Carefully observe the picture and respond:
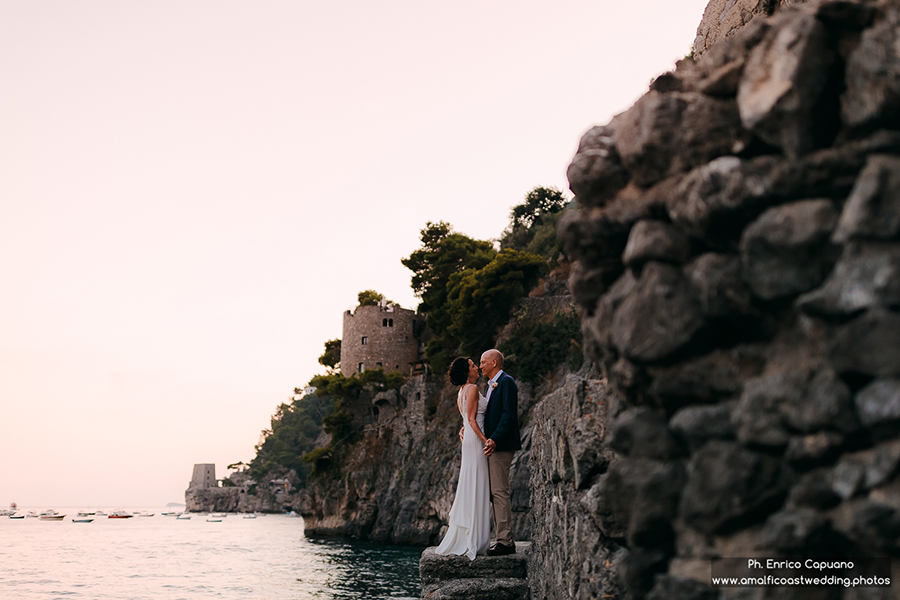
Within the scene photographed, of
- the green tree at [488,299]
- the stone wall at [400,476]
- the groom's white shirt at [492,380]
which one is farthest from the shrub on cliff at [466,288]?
the groom's white shirt at [492,380]

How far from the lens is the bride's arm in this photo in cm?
559

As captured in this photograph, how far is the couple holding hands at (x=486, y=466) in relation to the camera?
5523mm

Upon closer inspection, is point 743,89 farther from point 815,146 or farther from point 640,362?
point 640,362

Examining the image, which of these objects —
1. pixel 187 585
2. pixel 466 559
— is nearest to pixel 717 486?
pixel 466 559

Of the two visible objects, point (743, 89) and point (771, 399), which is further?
point (743, 89)

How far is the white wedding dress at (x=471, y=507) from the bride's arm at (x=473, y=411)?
0.05 metres

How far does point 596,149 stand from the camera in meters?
2.32

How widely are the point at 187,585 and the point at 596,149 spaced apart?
46.6 ft

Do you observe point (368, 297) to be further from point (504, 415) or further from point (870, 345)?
point (870, 345)

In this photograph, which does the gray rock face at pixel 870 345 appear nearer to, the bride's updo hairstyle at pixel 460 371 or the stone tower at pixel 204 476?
the bride's updo hairstyle at pixel 460 371

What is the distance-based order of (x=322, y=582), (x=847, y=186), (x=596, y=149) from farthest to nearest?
(x=322, y=582) → (x=596, y=149) → (x=847, y=186)

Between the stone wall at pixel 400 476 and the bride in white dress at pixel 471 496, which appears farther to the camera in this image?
the stone wall at pixel 400 476

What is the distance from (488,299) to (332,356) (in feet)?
66.6

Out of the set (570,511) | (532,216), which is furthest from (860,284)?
(532,216)
